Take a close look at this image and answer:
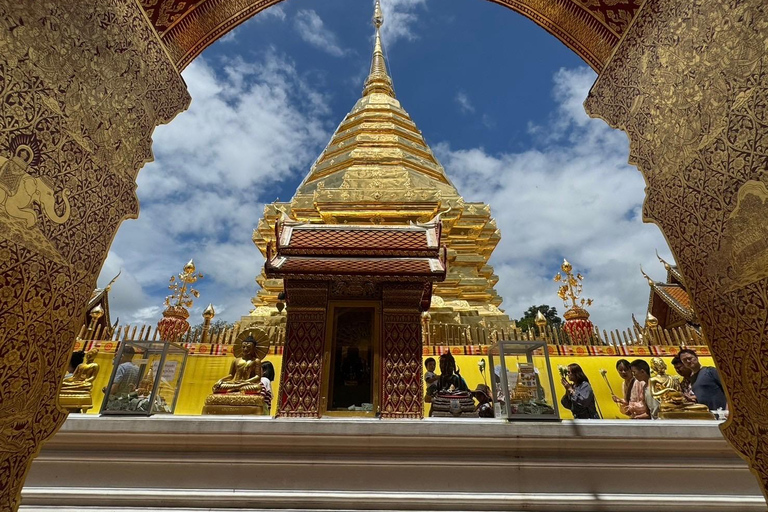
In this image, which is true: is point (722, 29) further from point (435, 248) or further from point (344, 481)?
point (344, 481)

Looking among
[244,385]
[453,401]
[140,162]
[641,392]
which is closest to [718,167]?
[453,401]

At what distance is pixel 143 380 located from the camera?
4.82 metres

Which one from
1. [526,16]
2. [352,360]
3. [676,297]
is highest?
[526,16]

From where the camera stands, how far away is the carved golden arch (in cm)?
219

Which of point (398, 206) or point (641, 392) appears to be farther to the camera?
point (398, 206)

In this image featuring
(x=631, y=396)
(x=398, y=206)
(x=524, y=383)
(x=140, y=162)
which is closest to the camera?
(x=140, y=162)

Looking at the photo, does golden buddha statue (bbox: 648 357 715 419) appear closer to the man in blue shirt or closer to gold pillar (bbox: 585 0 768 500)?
the man in blue shirt

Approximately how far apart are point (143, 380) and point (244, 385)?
1127mm

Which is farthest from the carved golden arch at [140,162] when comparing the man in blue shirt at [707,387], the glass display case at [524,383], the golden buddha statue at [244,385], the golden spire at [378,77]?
the golden spire at [378,77]

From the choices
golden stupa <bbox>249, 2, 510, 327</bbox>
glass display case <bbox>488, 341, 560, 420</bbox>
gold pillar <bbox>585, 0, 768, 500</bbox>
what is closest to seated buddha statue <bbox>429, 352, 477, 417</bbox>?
glass display case <bbox>488, 341, 560, 420</bbox>

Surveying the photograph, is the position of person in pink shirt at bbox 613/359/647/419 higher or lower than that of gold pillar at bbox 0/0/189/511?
lower

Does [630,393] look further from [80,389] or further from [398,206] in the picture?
[398,206]

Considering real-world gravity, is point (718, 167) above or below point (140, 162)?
below

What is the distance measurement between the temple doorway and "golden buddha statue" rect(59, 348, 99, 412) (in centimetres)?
289
